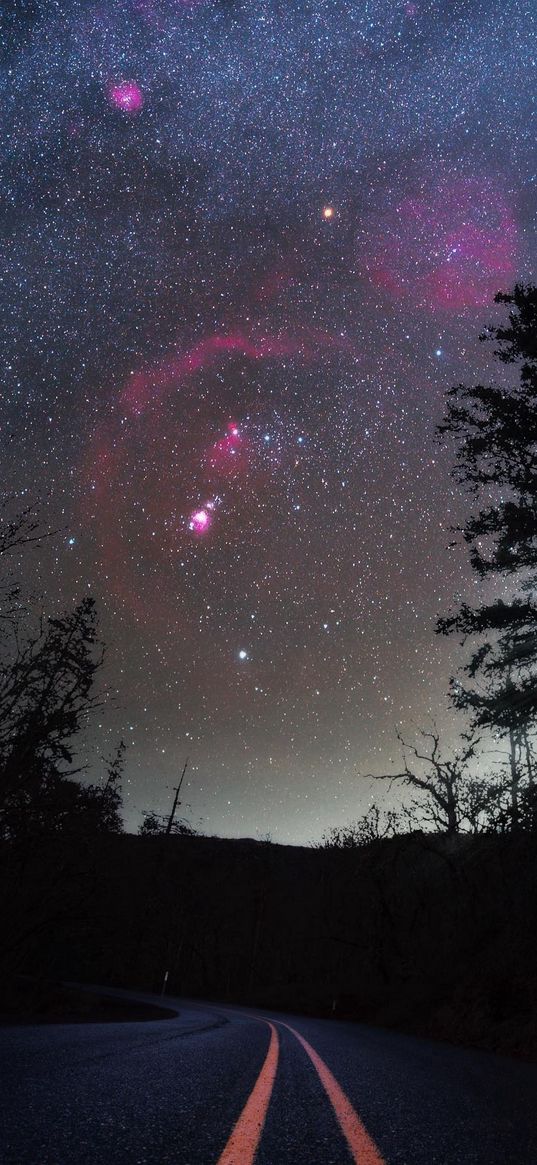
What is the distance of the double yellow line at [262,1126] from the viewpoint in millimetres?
2326

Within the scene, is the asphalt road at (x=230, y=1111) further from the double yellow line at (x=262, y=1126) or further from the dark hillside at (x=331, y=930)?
the dark hillside at (x=331, y=930)

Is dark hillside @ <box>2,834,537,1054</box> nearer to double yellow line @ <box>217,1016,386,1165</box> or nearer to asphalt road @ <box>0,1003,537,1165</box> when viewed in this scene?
asphalt road @ <box>0,1003,537,1165</box>

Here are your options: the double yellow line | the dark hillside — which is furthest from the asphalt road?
the dark hillside

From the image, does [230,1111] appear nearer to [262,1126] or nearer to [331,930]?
[262,1126]

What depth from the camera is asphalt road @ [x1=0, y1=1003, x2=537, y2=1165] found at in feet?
7.52

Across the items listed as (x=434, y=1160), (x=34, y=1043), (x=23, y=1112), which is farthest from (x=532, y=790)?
(x=23, y=1112)

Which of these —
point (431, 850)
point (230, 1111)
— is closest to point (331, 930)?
point (431, 850)

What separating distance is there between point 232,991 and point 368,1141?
60.6 m

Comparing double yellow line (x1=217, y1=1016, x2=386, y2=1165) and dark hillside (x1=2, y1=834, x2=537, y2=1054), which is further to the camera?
dark hillside (x1=2, y1=834, x2=537, y2=1054)

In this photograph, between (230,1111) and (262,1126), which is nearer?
(262,1126)

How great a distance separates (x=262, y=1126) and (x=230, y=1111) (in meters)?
0.39

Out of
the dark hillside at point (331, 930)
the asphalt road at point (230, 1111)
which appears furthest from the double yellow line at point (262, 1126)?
the dark hillside at point (331, 930)

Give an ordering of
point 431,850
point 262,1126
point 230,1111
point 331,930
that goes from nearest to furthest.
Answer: point 262,1126
point 230,1111
point 431,850
point 331,930

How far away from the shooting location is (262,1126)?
112 inches
